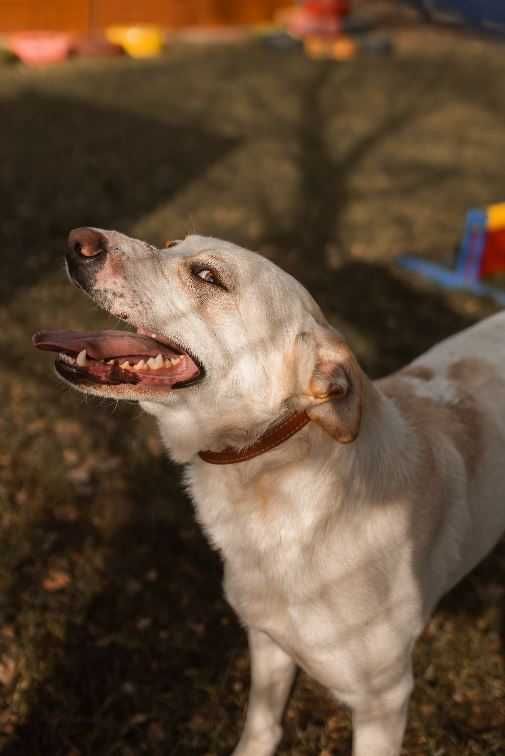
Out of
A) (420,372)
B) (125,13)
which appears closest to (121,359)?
(420,372)

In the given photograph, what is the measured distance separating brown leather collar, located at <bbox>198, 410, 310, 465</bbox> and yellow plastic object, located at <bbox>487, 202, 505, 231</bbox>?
15.6 feet

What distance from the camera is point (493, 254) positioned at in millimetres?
6961

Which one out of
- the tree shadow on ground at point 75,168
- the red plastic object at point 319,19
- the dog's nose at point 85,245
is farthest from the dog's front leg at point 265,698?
the red plastic object at point 319,19

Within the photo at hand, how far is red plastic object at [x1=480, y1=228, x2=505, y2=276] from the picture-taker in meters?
6.85

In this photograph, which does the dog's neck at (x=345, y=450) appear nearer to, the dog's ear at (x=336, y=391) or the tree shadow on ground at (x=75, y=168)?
the dog's ear at (x=336, y=391)

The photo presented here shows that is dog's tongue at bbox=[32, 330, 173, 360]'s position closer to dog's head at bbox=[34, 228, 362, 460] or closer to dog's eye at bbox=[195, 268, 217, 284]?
dog's head at bbox=[34, 228, 362, 460]

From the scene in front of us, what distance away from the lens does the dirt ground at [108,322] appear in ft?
11.3

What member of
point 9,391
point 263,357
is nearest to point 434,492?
point 263,357

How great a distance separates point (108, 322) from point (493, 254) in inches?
126

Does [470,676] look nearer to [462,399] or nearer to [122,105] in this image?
[462,399]

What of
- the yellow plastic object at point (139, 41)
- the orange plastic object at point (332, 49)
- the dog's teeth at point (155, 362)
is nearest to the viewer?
the dog's teeth at point (155, 362)

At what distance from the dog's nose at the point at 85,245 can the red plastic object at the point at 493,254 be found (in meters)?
4.85

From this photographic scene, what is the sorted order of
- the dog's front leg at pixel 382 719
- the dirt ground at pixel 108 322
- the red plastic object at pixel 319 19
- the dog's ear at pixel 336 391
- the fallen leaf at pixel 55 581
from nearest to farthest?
the dog's ear at pixel 336 391, the dog's front leg at pixel 382 719, the dirt ground at pixel 108 322, the fallen leaf at pixel 55 581, the red plastic object at pixel 319 19

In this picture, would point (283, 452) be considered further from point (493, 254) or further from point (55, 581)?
point (493, 254)
